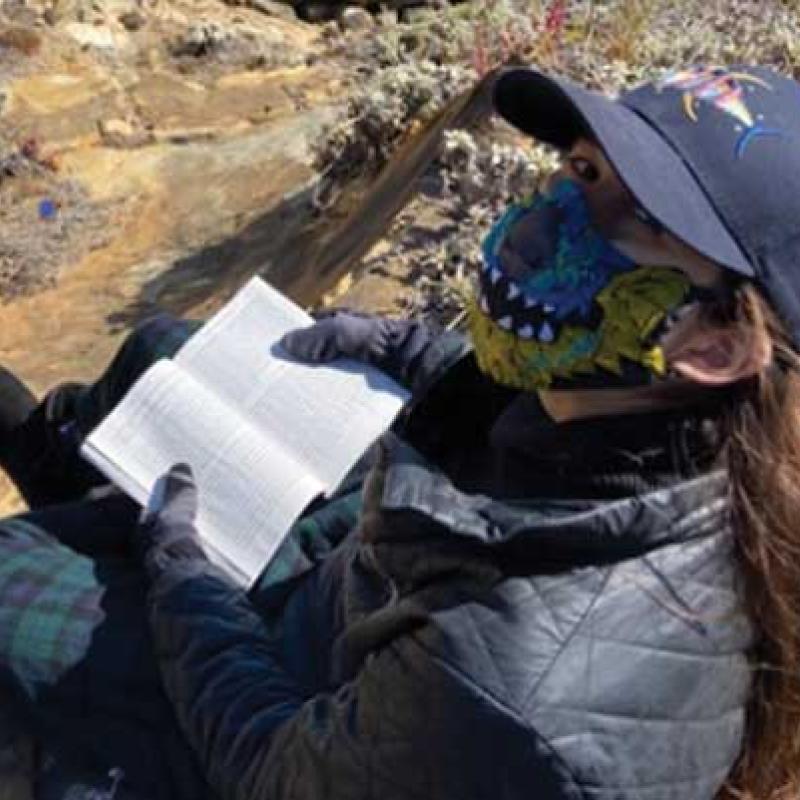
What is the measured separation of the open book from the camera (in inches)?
98.2

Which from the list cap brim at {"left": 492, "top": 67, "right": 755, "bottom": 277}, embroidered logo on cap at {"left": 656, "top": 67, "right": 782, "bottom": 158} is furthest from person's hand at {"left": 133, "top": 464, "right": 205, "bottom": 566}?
embroidered logo on cap at {"left": 656, "top": 67, "right": 782, "bottom": 158}

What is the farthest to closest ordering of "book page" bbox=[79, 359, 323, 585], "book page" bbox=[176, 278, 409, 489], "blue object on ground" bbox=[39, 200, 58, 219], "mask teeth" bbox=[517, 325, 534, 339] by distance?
1. "blue object on ground" bbox=[39, 200, 58, 219]
2. "book page" bbox=[176, 278, 409, 489]
3. "book page" bbox=[79, 359, 323, 585]
4. "mask teeth" bbox=[517, 325, 534, 339]

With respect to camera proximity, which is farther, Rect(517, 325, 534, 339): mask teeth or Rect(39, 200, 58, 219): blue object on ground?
Rect(39, 200, 58, 219): blue object on ground

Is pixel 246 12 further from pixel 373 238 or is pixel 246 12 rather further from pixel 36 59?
pixel 373 238

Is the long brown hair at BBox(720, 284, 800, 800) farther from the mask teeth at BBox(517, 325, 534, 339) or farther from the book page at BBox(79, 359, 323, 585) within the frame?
the book page at BBox(79, 359, 323, 585)

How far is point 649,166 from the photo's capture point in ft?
5.79

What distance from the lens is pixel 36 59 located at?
8.84 metres

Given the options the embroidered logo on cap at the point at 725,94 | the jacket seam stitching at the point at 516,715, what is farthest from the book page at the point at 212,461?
the embroidered logo on cap at the point at 725,94

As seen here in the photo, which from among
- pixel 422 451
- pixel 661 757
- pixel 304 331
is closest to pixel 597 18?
pixel 304 331

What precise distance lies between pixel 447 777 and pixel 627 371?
19.3 inches

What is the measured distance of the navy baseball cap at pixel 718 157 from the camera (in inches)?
68.2

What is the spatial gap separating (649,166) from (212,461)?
3.37 feet

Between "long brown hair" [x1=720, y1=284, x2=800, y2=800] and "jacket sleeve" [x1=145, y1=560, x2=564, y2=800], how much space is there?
33 centimetres

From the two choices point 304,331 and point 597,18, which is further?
point 597,18
